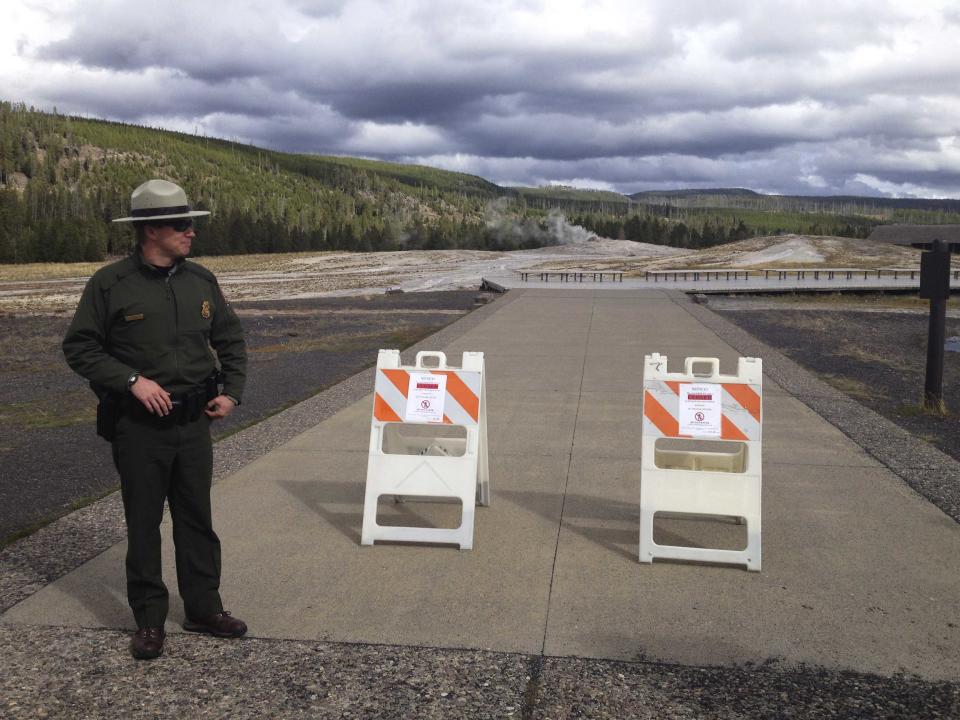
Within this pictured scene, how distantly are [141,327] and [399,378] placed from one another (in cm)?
222

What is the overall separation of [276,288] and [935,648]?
40417mm

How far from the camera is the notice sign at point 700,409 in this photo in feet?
19.1

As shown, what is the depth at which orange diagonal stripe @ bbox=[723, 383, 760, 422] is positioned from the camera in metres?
5.80

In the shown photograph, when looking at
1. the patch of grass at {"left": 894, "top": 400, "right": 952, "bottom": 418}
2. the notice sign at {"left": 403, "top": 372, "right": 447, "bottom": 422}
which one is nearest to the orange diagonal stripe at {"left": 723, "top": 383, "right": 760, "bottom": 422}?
the notice sign at {"left": 403, "top": 372, "right": 447, "bottom": 422}

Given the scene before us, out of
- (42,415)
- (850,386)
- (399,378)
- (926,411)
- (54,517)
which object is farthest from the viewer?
(850,386)

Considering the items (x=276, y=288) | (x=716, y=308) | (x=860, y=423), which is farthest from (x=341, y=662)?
(x=276, y=288)

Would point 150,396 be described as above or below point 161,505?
above

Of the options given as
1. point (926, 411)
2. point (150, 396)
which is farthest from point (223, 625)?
point (926, 411)

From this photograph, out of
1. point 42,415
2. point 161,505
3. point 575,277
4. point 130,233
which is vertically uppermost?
point 130,233

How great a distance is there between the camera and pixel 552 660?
4.39 metres

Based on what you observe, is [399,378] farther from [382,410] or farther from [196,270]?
[196,270]

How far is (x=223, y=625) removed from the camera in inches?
181

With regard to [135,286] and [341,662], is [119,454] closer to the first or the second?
[135,286]

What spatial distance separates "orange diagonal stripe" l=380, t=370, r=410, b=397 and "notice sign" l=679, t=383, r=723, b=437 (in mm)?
1691
